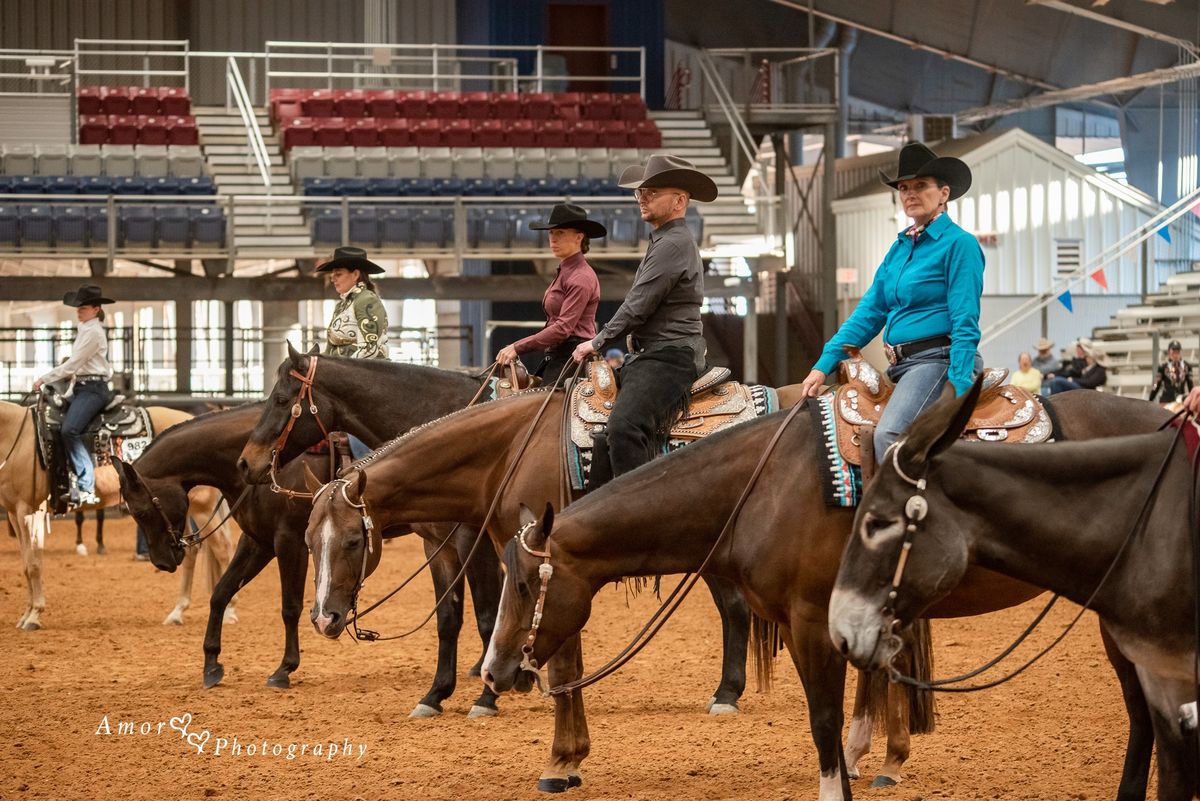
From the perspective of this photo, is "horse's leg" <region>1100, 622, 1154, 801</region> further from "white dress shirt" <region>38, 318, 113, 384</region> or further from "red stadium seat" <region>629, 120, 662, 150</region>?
"red stadium seat" <region>629, 120, 662, 150</region>

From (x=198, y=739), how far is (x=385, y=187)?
16.1m

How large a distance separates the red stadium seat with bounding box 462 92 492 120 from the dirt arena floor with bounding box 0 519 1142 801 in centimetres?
1611

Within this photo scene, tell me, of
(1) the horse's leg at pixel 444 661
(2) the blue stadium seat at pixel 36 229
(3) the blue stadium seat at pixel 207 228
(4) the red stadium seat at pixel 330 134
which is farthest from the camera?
(4) the red stadium seat at pixel 330 134

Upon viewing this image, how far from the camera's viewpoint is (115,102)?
24828 millimetres

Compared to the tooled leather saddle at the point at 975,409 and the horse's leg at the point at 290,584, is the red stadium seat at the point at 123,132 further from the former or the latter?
the tooled leather saddle at the point at 975,409

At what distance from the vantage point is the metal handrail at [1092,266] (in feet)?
76.8

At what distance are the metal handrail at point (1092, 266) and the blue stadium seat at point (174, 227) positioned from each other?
40.9 ft

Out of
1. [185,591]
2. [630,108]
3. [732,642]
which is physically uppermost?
[630,108]

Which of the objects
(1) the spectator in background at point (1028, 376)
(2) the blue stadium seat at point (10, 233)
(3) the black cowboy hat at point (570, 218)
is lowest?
(1) the spectator in background at point (1028, 376)

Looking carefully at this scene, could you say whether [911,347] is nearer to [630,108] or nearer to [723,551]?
[723,551]

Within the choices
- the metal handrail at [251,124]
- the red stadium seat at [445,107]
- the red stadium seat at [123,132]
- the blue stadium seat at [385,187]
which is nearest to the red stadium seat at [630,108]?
the red stadium seat at [445,107]

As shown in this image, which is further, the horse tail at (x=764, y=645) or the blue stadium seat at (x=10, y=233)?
the blue stadium seat at (x=10, y=233)

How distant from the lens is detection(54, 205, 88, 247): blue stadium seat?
19594mm

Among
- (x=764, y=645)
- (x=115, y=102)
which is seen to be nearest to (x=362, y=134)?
(x=115, y=102)
